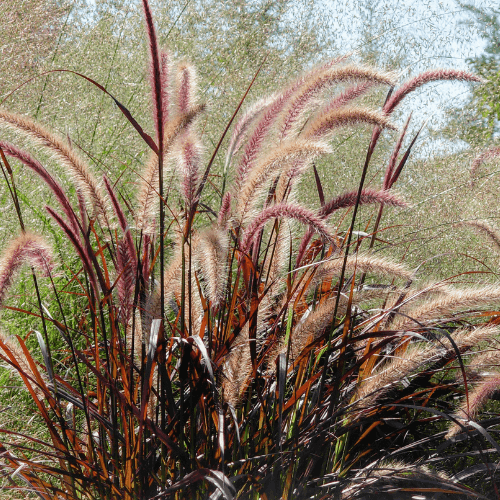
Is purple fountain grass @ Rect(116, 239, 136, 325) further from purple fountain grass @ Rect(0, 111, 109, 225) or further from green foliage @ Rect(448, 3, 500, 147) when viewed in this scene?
green foliage @ Rect(448, 3, 500, 147)

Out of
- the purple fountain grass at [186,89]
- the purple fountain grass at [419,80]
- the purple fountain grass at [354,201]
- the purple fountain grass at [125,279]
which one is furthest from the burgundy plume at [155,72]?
the purple fountain grass at [419,80]

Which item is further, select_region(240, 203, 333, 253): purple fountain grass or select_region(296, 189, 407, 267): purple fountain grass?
select_region(296, 189, 407, 267): purple fountain grass

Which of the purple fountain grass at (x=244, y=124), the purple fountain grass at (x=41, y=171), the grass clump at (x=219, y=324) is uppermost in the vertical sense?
the purple fountain grass at (x=244, y=124)

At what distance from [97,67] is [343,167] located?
124cm

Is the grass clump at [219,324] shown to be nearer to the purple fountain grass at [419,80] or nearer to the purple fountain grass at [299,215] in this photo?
the purple fountain grass at [299,215]

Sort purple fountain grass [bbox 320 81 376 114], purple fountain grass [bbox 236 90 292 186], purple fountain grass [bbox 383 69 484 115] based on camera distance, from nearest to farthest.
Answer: purple fountain grass [bbox 236 90 292 186] < purple fountain grass [bbox 320 81 376 114] < purple fountain grass [bbox 383 69 484 115]

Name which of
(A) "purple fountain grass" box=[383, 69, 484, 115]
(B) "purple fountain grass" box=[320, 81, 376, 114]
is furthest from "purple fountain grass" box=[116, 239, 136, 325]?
(A) "purple fountain grass" box=[383, 69, 484, 115]

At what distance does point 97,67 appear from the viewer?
2.62m

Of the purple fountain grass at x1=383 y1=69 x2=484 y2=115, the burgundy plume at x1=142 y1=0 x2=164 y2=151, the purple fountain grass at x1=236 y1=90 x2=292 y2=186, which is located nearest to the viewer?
the burgundy plume at x1=142 y1=0 x2=164 y2=151

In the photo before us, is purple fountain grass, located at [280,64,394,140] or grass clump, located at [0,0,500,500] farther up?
purple fountain grass, located at [280,64,394,140]

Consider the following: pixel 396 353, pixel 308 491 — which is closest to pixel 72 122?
pixel 396 353

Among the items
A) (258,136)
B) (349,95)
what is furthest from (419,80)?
(258,136)

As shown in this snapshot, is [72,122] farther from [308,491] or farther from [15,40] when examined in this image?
[308,491]

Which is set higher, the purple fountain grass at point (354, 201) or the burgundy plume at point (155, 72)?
the burgundy plume at point (155, 72)
